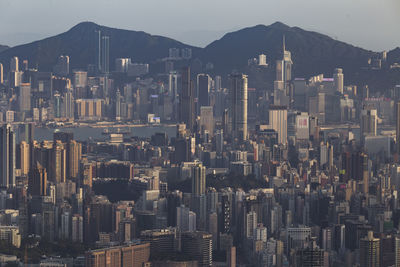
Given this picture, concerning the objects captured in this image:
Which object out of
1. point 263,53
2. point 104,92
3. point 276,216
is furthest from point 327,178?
point 104,92

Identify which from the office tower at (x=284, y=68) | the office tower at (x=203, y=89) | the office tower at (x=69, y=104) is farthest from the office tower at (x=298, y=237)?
the office tower at (x=69, y=104)

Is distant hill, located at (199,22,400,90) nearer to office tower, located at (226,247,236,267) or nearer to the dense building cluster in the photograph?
the dense building cluster

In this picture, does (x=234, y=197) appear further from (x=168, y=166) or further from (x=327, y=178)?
(x=168, y=166)

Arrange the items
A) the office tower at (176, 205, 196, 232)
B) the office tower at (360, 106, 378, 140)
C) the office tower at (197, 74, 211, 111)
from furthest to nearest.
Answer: the office tower at (197, 74, 211, 111), the office tower at (360, 106, 378, 140), the office tower at (176, 205, 196, 232)

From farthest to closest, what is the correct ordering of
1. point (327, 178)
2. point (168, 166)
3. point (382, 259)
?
point (168, 166), point (327, 178), point (382, 259)

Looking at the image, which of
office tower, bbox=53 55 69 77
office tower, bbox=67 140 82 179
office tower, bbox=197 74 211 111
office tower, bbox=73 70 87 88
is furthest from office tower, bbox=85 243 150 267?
office tower, bbox=53 55 69 77

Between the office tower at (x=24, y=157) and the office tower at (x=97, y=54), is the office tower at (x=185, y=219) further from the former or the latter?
the office tower at (x=97, y=54)
